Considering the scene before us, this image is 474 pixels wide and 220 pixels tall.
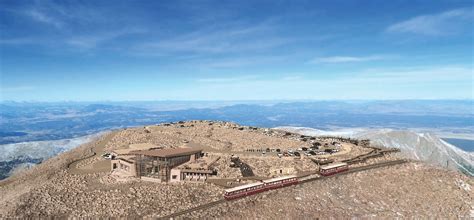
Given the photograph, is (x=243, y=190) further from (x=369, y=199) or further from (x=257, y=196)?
(x=369, y=199)

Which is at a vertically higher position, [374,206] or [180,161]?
[180,161]

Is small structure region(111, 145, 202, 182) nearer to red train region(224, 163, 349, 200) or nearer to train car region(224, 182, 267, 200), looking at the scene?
train car region(224, 182, 267, 200)

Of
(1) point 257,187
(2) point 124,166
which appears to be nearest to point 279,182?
(1) point 257,187

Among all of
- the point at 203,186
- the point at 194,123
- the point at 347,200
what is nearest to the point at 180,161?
the point at 203,186

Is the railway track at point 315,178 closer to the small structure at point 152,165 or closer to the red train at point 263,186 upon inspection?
the red train at point 263,186

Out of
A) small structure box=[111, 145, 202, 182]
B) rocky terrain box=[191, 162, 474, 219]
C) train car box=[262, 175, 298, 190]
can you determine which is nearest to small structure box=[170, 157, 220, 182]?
small structure box=[111, 145, 202, 182]

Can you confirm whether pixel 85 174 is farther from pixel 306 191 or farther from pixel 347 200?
pixel 347 200

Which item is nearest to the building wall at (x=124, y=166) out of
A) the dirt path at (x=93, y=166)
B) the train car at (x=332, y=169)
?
the dirt path at (x=93, y=166)
